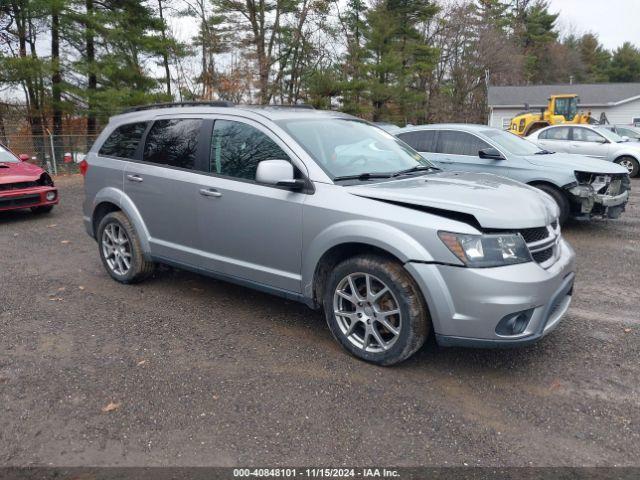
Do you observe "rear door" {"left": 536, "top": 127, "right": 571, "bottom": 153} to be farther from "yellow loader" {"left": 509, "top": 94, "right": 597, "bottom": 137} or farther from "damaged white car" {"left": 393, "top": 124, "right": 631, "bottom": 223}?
"yellow loader" {"left": 509, "top": 94, "right": 597, "bottom": 137}

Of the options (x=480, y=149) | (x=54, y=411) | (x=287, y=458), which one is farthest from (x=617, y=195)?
(x=54, y=411)

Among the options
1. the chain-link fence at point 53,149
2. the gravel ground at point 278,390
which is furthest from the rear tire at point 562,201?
the chain-link fence at point 53,149

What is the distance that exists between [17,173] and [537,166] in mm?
8755

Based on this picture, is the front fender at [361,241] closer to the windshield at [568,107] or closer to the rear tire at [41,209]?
the rear tire at [41,209]

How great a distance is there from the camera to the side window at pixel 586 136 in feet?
47.8

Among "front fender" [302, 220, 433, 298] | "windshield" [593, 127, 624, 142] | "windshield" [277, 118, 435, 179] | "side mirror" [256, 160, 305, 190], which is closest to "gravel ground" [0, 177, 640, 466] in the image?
"front fender" [302, 220, 433, 298]

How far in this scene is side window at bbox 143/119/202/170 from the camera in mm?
4613

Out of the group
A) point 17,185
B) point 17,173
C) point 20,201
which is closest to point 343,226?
point 20,201

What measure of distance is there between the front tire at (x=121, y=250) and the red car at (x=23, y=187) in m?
4.41

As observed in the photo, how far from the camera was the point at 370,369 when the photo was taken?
3.55 meters

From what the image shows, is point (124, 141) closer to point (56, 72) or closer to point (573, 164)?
point (573, 164)

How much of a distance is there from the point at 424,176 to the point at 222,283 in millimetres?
2495

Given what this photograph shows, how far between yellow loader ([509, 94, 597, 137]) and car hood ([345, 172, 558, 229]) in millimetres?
21939

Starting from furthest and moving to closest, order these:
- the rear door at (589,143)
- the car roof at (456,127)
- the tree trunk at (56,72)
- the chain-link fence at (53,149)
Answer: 1. the tree trunk at (56,72)
2. the chain-link fence at (53,149)
3. the rear door at (589,143)
4. the car roof at (456,127)
